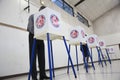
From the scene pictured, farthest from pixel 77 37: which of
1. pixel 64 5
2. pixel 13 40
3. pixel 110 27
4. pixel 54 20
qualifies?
pixel 110 27

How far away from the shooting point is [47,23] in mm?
1552

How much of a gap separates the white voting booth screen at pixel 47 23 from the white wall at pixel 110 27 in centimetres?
781

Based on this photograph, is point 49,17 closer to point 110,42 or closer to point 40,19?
point 40,19

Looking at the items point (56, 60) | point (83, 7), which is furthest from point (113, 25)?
point (56, 60)

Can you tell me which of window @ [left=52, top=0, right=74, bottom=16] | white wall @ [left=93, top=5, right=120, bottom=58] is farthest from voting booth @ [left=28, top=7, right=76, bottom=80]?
white wall @ [left=93, top=5, right=120, bottom=58]

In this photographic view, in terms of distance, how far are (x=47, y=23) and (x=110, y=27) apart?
336 inches

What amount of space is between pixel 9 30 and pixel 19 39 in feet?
1.04

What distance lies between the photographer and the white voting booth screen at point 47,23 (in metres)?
1.56

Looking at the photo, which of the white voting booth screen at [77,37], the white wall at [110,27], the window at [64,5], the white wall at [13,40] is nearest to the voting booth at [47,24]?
the white voting booth screen at [77,37]

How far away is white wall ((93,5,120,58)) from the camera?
876 cm

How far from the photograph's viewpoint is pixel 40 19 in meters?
1.65

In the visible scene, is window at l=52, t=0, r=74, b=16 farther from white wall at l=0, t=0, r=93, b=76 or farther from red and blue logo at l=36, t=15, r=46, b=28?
red and blue logo at l=36, t=15, r=46, b=28

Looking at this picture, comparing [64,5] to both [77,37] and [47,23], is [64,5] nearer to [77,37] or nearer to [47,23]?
[77,37]

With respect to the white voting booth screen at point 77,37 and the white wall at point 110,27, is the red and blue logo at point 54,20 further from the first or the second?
the white wall at point 110,27
